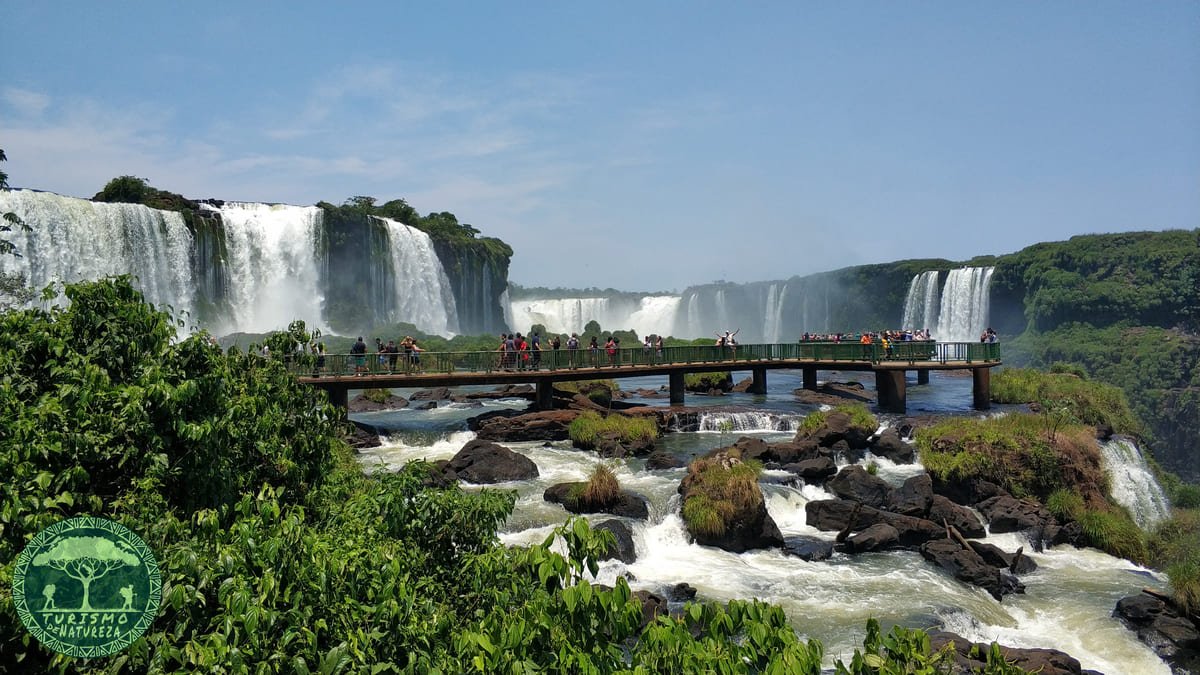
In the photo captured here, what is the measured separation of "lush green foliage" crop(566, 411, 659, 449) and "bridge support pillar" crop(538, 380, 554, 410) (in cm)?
369

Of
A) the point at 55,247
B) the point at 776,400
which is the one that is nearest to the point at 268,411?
the point at 776,400

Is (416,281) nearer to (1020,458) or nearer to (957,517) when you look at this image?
(1020,458)

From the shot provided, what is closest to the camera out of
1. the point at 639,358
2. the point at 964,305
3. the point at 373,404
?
the point at 639,358

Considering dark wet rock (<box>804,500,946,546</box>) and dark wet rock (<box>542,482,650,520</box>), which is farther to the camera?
dark wet rock (<box>542,482,650,520</box>)

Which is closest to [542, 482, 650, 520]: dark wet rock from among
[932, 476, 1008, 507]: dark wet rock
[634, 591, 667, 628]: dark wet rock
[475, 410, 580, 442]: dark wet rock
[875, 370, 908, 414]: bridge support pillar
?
[634, 591, 667, 628]: dark wet rock

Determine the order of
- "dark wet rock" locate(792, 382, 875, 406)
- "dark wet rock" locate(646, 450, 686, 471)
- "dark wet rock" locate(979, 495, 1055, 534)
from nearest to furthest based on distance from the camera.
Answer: "dark wet rock" locate(979, 495, 1055, 534) < "dark wet rock" locate(646, 450, 686, 471) < "dark wet rock" locate(792, 382, 875, 406)

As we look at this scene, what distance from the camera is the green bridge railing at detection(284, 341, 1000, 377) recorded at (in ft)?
87.7

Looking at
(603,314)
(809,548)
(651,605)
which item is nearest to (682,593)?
(651,605)

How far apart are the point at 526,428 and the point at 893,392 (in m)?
13.8

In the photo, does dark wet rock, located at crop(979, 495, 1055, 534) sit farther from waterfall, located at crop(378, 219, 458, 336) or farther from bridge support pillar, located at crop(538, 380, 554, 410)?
waterfall, located at crop(378, 219, 458, 336)

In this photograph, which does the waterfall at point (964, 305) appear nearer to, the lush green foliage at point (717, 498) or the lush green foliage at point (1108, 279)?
the lush green foliage at point (1108, 279)

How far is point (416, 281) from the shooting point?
63.2 m

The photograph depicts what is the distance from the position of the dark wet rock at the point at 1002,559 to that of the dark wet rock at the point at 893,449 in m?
6.39

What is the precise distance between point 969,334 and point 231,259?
54631 mm
